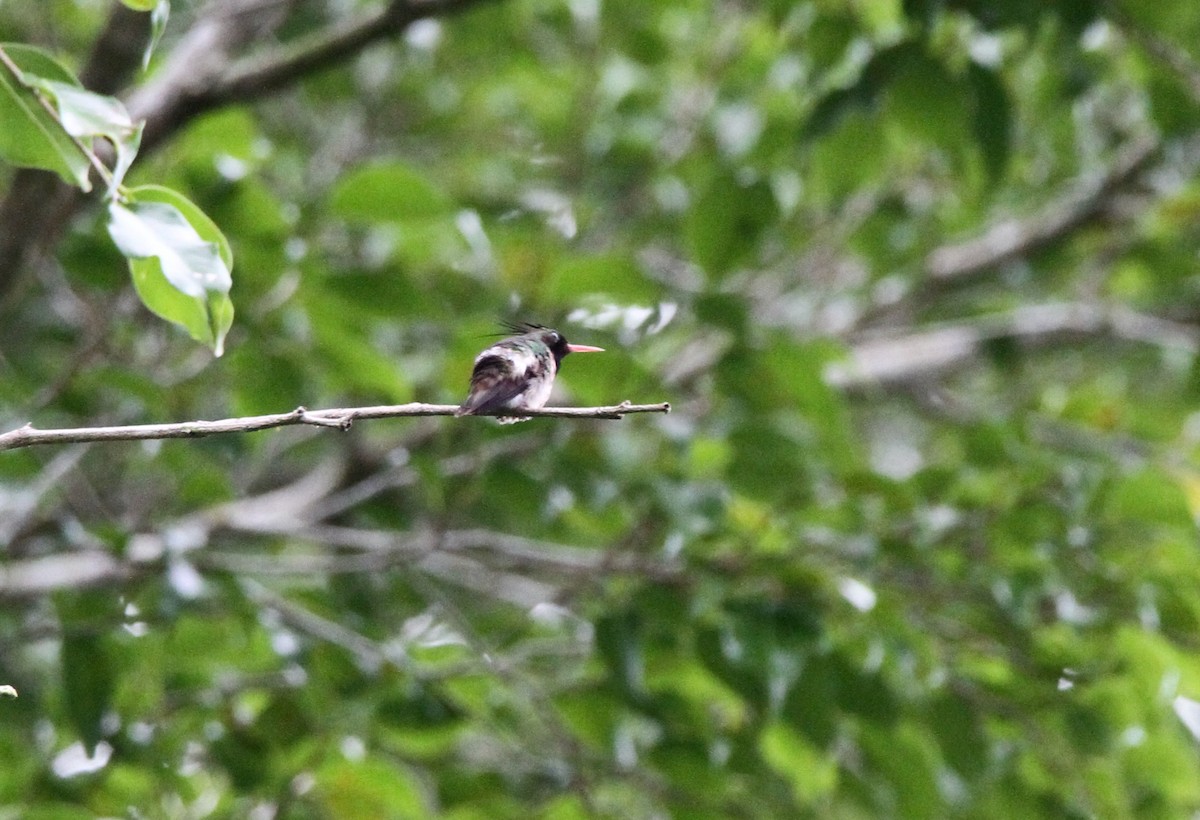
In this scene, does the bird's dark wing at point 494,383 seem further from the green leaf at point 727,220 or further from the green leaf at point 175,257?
the green leaf at point 727,220

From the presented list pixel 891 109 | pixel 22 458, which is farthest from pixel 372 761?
pixel 891 109

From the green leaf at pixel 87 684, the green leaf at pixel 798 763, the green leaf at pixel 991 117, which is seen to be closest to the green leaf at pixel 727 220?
the green leaf at pixel 991 117

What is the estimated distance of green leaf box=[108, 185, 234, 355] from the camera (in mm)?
1346

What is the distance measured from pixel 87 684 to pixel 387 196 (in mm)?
1088

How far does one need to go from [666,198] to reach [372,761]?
5.83 ft

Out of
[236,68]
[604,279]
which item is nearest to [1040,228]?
[604,279]

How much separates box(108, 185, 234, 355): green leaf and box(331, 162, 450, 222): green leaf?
3.40 feet

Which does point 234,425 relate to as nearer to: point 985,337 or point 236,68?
point 236,68

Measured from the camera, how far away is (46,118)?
141 cm

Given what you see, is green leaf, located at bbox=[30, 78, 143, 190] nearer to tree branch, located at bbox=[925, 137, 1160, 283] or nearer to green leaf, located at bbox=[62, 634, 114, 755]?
green leaf, located at bbox=[62, 634, 114, 755]

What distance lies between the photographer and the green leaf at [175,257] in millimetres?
1346

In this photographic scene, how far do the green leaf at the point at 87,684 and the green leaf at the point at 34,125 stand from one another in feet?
4.61

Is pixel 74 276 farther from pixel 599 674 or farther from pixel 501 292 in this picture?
pixel 599 674

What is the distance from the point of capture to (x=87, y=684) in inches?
101
